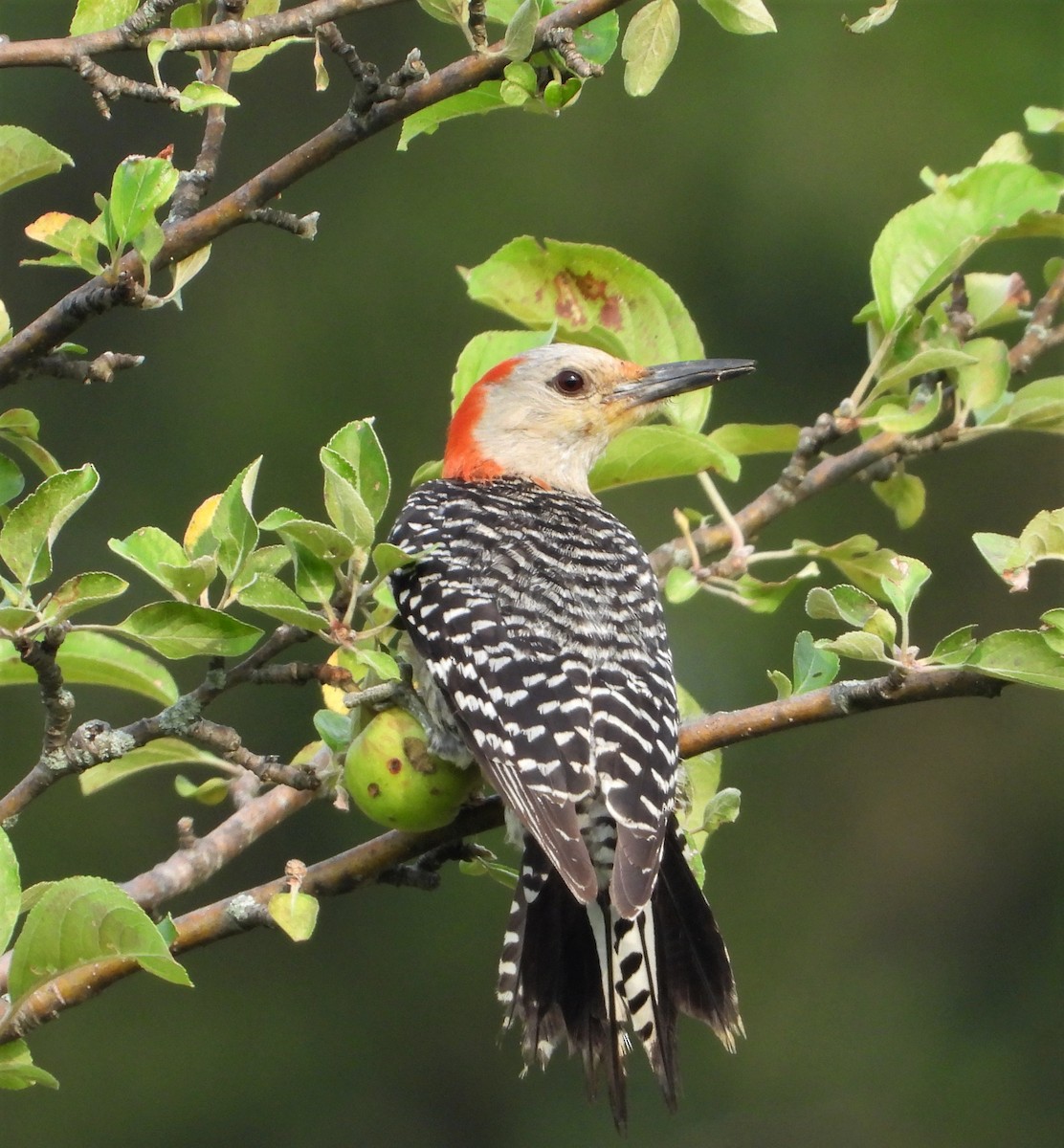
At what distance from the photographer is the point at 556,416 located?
3811 mm

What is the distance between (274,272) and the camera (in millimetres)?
9203

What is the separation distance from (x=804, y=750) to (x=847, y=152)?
3.31 metres

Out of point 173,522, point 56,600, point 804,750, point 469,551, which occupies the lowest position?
point 804,750

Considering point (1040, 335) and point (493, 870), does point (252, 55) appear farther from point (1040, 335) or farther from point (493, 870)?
point (1040, 335)

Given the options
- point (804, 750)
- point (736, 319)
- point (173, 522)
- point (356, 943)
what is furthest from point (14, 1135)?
point (736, 319)

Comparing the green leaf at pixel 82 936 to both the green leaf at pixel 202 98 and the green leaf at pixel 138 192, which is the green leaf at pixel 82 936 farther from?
the green leaf at pixel 202 98

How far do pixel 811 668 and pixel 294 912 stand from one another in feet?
2.45

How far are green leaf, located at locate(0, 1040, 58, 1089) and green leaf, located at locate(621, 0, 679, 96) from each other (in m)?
1.50

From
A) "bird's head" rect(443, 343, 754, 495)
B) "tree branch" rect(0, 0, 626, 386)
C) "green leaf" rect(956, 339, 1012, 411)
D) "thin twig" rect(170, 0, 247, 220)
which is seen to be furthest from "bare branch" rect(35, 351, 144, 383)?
"bird's head" rect(443, 343, 754, 495)

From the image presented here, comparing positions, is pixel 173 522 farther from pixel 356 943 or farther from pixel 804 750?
pixel 804 750

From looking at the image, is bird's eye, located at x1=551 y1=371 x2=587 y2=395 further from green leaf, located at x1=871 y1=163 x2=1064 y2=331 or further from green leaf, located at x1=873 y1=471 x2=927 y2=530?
green leaf, located at x1=871 y1=163 x2=1064 y2=331

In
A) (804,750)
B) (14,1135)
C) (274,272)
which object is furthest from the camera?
(274,272)

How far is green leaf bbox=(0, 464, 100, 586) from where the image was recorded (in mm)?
1931

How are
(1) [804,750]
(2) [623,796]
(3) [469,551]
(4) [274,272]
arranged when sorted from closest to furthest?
(2) [623,796] < (3) [469,551] < (1) [804,750] < (4) [274,272]
